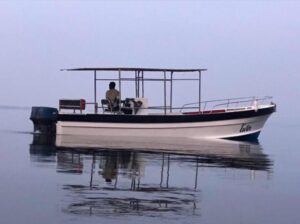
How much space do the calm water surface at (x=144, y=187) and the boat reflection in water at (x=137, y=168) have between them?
18 millimetres

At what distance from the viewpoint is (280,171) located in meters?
17.1

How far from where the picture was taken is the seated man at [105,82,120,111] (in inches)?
1070

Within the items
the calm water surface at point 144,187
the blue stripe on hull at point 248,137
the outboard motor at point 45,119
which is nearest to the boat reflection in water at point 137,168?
the calm water surface at point 144,187

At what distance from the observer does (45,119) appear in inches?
1099

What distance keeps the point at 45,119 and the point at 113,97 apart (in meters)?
3.03

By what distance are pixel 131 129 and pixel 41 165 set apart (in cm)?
1062

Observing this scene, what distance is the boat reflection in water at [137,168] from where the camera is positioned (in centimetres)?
1061

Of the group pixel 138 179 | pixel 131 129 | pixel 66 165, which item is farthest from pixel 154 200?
pixel 131 129

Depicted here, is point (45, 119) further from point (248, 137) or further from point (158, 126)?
point (248, 137)

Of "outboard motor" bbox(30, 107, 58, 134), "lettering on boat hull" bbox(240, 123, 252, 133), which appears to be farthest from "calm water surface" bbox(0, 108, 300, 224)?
"lettering on boat hull" bbox(240, 123, 252, 133)

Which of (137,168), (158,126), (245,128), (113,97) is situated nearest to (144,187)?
(137,168)

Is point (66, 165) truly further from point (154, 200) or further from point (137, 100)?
point (137, 100)

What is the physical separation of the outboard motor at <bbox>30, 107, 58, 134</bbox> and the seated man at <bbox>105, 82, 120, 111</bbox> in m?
2.22

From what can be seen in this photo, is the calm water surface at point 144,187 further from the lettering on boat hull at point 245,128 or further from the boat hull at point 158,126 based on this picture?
the lettering on boat hull at point 245,128
